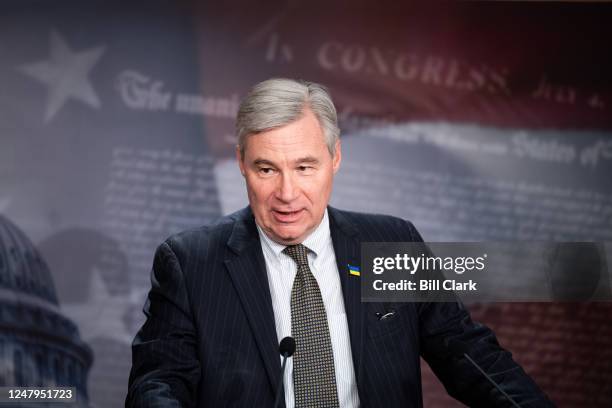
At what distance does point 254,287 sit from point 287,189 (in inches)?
10.0

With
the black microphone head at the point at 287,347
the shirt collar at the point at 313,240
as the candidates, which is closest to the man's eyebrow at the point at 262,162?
the shirt collar at the point at 313,240

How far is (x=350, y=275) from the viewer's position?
80.6 inches

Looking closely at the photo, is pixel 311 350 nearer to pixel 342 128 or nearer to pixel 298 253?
pixel 298 253

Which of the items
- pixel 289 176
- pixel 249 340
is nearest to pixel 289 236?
pixel 289 176

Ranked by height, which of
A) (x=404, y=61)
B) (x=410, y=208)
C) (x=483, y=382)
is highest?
(x=404, y=61)

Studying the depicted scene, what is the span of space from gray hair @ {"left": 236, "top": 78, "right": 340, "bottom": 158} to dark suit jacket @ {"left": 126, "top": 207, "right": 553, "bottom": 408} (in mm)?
289

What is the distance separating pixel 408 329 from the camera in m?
2.04

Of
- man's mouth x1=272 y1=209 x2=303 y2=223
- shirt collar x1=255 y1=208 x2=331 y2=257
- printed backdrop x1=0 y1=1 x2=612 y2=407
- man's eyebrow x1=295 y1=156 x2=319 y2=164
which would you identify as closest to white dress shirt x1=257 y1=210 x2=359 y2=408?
shirt collar x1=255 y1=208 x2=331 y2=257

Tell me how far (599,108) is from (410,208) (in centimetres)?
97

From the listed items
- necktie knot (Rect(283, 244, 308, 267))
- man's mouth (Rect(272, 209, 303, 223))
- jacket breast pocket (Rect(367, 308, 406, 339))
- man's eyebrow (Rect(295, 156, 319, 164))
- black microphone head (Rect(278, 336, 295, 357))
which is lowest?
black microphone head (Rect(278, 336, 295, 357))

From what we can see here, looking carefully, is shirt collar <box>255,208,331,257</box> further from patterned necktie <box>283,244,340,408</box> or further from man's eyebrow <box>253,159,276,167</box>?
man's eyebrow <box>253,159,276,167</box>

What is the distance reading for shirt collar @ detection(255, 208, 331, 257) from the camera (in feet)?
6.81

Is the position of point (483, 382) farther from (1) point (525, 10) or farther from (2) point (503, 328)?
(1) point (525, 10)

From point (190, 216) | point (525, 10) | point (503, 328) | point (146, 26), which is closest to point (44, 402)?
point (190, 216)
